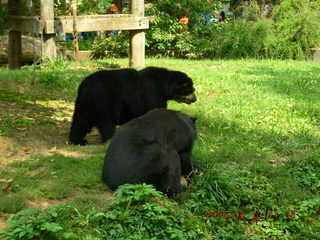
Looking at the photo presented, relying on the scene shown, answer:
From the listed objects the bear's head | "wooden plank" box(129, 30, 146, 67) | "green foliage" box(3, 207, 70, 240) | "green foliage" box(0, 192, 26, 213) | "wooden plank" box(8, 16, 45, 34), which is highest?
"wooden plank" box(8, 16, 45, 34)

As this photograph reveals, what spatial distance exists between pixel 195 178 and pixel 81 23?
308 inches

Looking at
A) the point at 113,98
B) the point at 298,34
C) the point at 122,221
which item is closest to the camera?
the point at 122,221

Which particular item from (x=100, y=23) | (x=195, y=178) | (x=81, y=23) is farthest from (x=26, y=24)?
(x=195, y=178)

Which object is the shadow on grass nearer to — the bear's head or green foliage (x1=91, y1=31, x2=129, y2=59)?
the bear's head

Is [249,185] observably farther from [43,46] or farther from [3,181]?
[43,46]

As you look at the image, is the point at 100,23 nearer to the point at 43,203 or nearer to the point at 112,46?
the point at 112,46

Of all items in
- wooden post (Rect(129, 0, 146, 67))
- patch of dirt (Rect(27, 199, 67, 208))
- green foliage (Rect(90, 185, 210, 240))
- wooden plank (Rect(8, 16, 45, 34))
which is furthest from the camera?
wooden post (Rect(129, 0, 146, 67))

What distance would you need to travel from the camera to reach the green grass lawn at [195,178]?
4996 millimetres

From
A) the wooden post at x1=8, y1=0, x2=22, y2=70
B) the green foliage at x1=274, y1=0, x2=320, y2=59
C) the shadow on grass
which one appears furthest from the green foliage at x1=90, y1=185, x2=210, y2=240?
the green foliage at x1=274, y1=0, x2=320, y2=59

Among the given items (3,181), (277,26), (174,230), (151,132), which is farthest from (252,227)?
(277,26)

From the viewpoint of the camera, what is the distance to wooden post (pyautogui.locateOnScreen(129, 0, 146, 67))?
1382cm

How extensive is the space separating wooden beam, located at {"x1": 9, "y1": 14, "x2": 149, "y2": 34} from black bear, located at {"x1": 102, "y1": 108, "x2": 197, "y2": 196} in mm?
7197

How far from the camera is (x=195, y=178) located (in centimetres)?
637

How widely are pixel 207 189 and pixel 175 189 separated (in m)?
0.39
